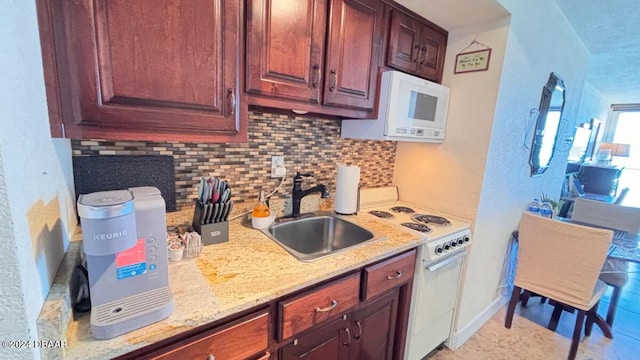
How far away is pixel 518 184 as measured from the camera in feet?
7.08

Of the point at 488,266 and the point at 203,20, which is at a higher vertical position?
the point at 203,20

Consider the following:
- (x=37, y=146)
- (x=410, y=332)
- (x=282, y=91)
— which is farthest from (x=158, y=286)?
(x=410, y=332)

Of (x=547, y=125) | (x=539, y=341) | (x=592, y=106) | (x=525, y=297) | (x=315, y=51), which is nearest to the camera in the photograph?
(x=315, y=51)

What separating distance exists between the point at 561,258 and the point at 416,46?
174 cm

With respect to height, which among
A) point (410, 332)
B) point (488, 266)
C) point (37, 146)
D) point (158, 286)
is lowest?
point (410, 332)

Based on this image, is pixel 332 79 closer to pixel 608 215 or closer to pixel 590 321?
pixel 590 321

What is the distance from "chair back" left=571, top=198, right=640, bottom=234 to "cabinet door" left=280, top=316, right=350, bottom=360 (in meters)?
2.76

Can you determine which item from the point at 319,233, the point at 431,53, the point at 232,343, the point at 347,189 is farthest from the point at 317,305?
the point at 431,53

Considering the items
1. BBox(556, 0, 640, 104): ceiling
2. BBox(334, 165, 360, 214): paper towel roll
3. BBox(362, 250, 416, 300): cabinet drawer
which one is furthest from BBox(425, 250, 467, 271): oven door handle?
BBox(556, 0, 640, 104): ceiling

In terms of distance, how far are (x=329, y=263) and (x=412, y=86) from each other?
1.13 m

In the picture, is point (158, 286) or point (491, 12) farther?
point (491, 12)

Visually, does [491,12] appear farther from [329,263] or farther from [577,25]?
[329,263]

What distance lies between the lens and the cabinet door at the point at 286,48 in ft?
3.48

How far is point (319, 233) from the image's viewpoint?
1.65m
